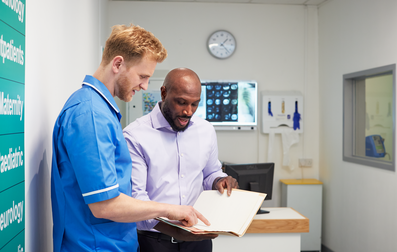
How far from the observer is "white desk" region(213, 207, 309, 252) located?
Result: 7.32ft

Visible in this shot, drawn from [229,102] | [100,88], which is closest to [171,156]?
[100,88]

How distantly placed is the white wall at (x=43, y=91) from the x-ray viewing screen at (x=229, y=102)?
2.38m

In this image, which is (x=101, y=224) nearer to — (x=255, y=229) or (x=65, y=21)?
(x=65, y=21)

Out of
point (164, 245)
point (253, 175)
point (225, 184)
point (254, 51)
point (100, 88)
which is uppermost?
point (254, 51)

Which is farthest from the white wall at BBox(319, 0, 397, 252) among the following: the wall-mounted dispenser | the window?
the wall-mounted dispenser

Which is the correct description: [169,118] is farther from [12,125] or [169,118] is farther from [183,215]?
[12,125]

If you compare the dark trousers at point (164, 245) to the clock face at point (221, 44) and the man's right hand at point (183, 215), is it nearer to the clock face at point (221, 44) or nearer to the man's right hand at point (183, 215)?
the man's right hand at point (183, 215)

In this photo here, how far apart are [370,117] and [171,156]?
2537mm

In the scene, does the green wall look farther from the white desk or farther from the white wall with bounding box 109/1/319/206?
the white wall with bounding box 109/1/319/206

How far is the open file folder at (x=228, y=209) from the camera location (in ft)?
3.89

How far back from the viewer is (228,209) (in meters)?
1.32

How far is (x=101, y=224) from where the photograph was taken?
992 mm

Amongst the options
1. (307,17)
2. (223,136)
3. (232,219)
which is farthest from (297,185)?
(232,219)

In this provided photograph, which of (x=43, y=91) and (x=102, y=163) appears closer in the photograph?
(x=102, y=163)
